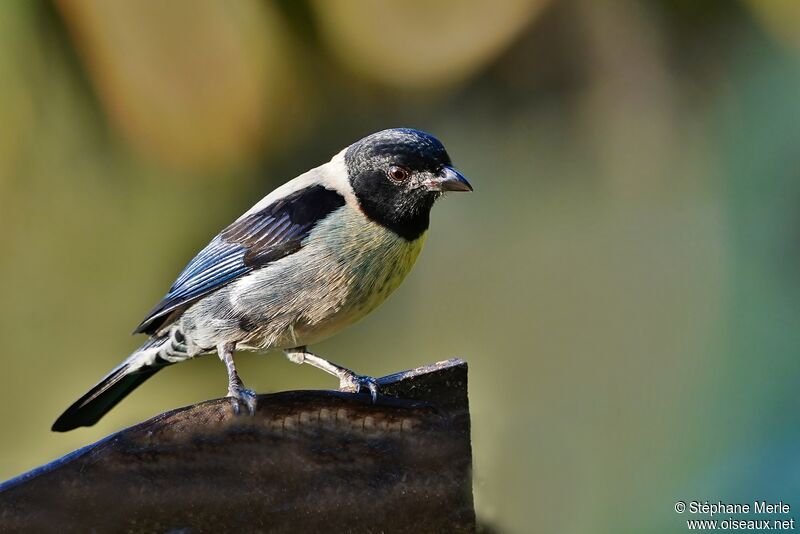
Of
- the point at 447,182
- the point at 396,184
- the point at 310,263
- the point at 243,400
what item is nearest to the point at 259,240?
the point at 310,263

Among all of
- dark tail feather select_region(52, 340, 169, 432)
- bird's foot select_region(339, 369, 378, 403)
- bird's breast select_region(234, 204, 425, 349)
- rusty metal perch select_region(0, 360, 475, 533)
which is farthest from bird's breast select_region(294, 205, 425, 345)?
dark tail feather select_region(52, 340, 169, 432)

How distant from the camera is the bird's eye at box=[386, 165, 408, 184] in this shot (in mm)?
2164

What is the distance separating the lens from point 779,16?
3.24m

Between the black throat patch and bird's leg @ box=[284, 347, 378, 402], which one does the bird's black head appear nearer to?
the black throat patch

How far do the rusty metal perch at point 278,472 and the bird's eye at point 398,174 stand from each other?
507 millimetres

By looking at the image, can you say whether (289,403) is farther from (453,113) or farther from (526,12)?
(526,12)

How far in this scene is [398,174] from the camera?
217 cm

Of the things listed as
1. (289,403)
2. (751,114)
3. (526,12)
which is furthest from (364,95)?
(289,403)

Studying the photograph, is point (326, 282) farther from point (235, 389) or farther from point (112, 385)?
point (112, 385)

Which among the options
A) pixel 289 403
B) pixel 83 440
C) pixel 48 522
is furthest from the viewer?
pixel 83 440

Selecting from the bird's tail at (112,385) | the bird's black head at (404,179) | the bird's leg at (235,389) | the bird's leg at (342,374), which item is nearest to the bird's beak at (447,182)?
the bird's black head at (404,179)

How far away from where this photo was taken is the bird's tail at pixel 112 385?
2295mm

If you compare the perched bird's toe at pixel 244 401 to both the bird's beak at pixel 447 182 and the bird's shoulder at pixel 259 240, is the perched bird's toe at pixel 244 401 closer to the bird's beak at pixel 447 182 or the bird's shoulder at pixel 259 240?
the bird's shoulder at pixel 259 240

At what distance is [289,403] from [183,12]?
2025 millimetres
